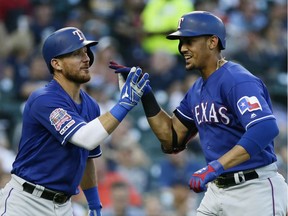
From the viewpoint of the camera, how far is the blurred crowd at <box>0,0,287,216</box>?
9.92m

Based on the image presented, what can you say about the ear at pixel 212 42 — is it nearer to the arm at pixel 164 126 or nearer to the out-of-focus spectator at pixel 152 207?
the arm at pixel 164 126

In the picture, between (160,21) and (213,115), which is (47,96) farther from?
(160,21)

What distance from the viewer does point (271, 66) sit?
13.3 meters

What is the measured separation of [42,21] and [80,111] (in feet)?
20.1

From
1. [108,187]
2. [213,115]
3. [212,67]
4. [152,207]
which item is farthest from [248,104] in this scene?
[108,187]

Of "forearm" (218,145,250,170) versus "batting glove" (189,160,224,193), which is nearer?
"batting glove" (189,160,224,193)

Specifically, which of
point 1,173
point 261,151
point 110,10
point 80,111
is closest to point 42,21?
point 110,10

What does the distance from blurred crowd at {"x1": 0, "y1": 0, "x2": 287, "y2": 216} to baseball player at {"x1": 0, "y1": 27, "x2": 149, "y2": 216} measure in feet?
9.65

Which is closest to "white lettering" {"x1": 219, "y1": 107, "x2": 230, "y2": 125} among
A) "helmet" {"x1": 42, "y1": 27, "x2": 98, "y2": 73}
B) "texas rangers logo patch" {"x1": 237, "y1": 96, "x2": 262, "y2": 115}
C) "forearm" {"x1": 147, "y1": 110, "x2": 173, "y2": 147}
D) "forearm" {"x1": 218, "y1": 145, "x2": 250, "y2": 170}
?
"texas rangers logo patch" {"x1": 237, "y1": 96, "x2": 262, "y2": 115}

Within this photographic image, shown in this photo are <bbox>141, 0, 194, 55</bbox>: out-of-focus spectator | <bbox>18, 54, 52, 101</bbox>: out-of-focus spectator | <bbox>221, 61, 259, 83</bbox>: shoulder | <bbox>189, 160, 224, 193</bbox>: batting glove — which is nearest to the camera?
<bbox>189, 160, 224, 193</bbox>: batting glove

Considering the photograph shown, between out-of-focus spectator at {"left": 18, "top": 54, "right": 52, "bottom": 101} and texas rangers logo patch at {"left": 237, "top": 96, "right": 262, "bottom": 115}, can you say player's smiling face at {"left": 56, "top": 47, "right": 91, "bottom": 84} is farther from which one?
out-of-focus spectator at {"left": 18, "top": 54, "right": 52, "bottom": 101}

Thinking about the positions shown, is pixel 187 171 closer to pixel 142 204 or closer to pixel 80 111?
pixel 142 204

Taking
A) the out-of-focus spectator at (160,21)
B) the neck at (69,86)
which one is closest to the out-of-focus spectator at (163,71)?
the out-of-focus spectator at (160,21)

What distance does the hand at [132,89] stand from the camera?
20.1 feet
